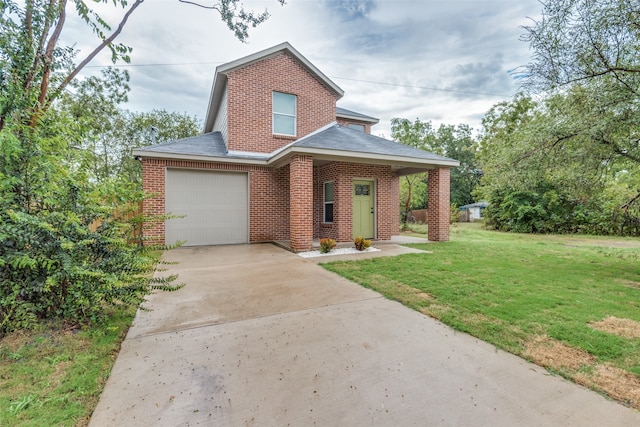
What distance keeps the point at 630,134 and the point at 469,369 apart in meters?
6.03

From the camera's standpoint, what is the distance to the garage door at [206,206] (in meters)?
8.91

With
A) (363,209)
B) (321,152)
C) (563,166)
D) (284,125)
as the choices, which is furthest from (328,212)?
(563,166)

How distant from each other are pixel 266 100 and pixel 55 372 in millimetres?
9703

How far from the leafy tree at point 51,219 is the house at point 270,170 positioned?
4.91 m

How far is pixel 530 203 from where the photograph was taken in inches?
652

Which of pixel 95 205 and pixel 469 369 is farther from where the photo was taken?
pixel 95 205

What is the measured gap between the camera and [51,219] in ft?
9.64

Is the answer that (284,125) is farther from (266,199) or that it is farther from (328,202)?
(328,202)

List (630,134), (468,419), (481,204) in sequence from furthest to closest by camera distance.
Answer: (481,204) < (630,134) < (468,419)

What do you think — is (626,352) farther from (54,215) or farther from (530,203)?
(530,203)

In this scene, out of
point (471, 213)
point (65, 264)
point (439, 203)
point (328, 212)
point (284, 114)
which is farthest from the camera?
point (471, 213)

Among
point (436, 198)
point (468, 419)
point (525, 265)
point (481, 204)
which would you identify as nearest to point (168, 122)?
point (436, 198)

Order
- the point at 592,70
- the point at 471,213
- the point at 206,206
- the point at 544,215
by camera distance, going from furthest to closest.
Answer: the point at 471,213, the point at 544,215, the point at 206,206, the point at 592,70

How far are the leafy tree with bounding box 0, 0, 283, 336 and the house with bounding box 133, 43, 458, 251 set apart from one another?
491cm
